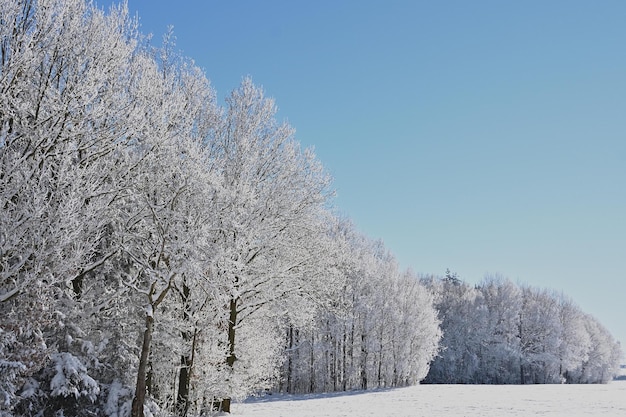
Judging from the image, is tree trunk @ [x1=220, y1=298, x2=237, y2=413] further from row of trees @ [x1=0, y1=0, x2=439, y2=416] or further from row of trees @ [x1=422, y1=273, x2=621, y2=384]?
row of trees @ [x1=422, y1=273, x2=621, y2=384]

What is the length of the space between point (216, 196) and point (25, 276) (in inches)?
211

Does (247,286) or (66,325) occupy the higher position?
(247,286)

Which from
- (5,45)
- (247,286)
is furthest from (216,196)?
(5,45)

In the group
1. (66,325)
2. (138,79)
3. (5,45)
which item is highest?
(138,79)

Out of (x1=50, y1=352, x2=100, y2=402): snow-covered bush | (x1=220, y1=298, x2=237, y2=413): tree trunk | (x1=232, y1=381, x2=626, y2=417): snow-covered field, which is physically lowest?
(x1=232, y1=381, x2=626, y2=417): snow-covered field

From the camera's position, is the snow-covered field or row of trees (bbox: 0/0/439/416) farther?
the snow-covered field

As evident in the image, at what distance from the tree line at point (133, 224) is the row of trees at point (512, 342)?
41.2 meters

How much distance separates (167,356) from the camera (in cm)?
1415

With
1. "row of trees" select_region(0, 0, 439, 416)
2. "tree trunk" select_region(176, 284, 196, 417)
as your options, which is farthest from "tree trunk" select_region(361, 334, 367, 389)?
"tree trunk" select_region(176, 284, 196, 417)

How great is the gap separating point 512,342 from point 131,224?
55300 millimetres

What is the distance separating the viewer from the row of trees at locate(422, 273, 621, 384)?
5700cm

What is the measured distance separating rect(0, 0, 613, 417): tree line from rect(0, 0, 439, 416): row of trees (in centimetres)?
5

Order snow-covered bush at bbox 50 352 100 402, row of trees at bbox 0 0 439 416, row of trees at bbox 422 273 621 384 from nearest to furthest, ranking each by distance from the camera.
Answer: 1. row of trees at bbox 0 0 439 416
2. snow-covered bush at bbox 50 352 100 402
3. row of trees at bbox 422 273 621 384

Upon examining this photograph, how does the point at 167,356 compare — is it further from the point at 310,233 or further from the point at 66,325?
the point at 310,233
